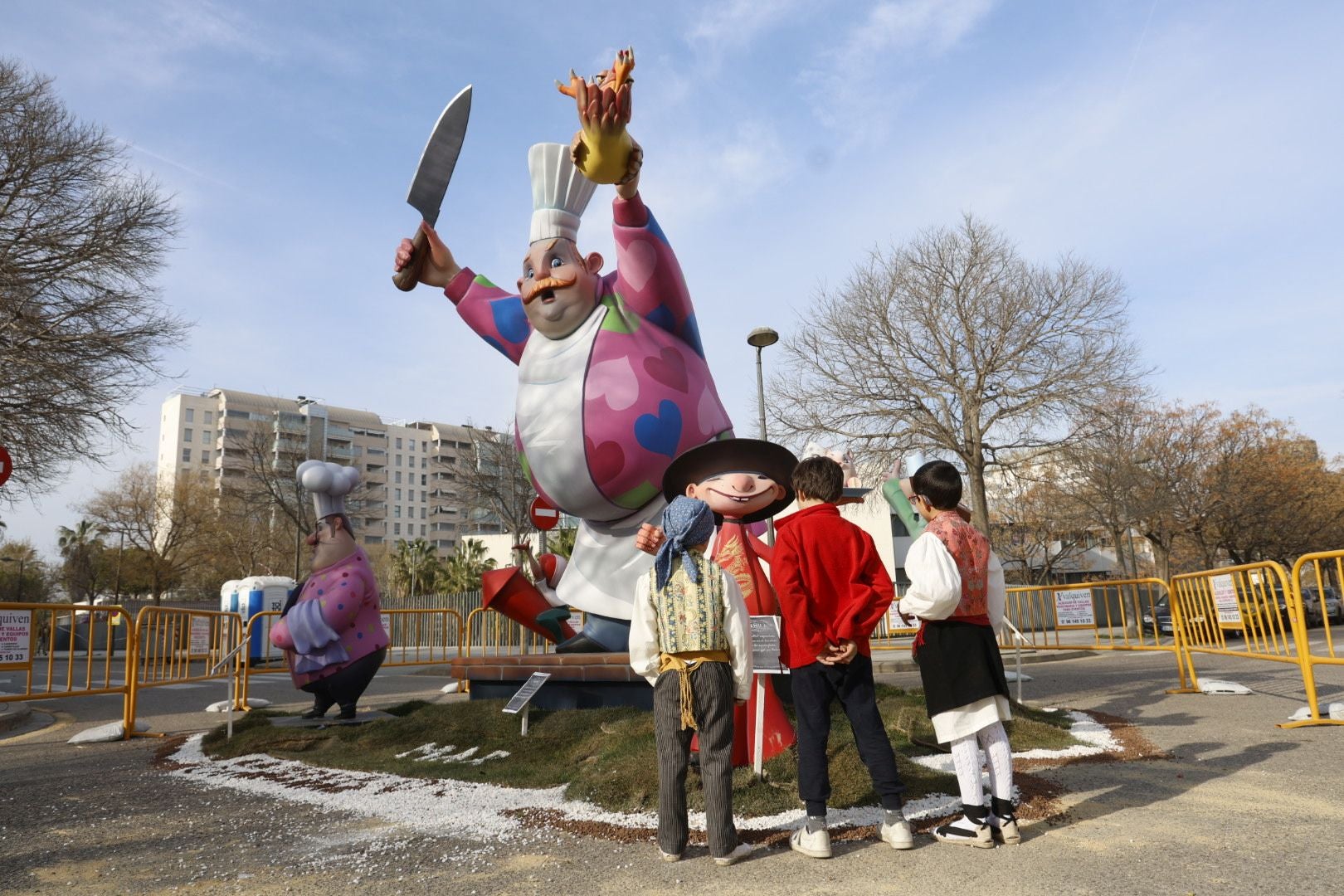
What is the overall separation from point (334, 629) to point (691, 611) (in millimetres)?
4916

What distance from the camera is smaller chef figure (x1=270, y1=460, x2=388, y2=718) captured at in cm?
707

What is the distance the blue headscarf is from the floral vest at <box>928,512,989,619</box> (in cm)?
97

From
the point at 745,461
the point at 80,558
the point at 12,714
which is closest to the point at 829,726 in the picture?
the point at 745,461

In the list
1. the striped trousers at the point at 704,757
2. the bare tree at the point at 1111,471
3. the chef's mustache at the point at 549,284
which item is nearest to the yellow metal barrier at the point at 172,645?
the chef's mustache at the point at 549,284

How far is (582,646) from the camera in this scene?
6.14 metres

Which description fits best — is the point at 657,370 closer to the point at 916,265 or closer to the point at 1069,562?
the point at 916,265

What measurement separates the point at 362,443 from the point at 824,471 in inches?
2802

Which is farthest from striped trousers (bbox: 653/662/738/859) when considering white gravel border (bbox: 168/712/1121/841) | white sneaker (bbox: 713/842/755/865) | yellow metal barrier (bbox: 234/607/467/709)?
yellow metal barrier (bbox: 234/607/467/709)

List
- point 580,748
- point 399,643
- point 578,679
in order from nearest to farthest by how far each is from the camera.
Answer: point 580,748 → point 578,679 → point 399,643

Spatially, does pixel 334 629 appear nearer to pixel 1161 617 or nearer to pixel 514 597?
pixel 514 597

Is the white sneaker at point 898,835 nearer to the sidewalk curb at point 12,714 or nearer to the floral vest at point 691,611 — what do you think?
the floral vest at point 691,611

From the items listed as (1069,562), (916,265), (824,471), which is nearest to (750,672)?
(824,471)

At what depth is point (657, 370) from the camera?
5922 mm

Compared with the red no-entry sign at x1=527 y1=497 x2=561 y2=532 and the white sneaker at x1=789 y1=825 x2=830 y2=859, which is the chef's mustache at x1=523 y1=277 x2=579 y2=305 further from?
the white sneaker at x1=789 y1=825 x2=830 y2=859
